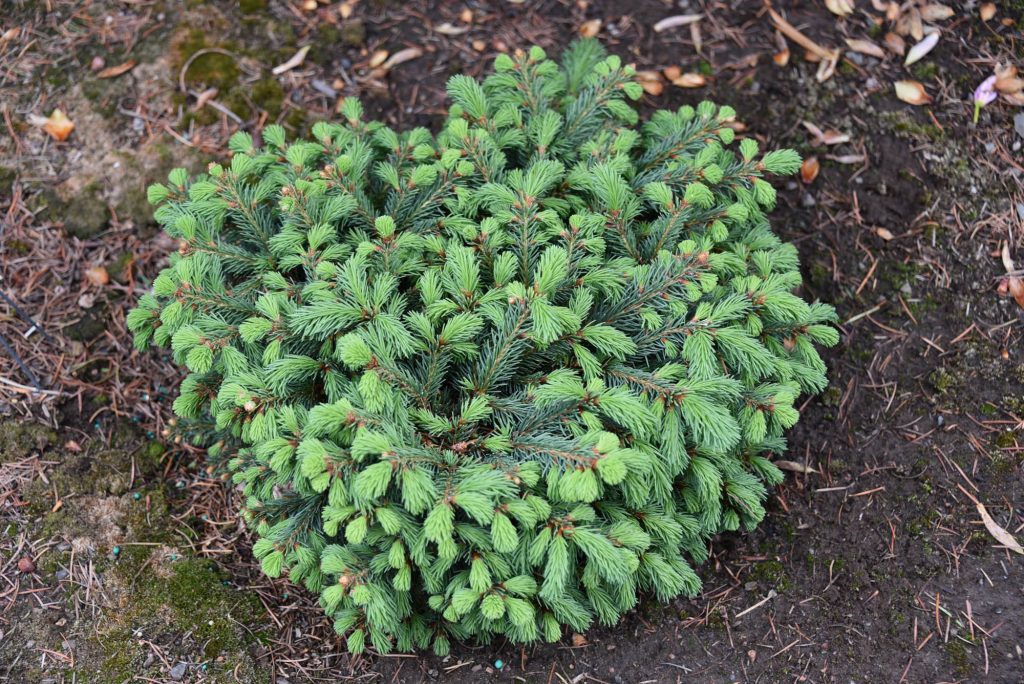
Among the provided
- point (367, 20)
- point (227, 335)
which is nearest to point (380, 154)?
point (227, 335)

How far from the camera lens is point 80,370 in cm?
314

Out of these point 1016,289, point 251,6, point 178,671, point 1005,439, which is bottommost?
point 178,671

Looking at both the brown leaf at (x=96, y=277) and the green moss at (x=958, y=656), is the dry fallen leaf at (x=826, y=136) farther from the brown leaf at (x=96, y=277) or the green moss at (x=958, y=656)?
the brown leaf at (x=96, y=277)

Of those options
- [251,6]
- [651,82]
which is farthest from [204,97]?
Answer: [651,82]

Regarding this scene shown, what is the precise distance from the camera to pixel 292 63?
3.75 metres

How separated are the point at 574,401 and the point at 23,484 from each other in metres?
2.29

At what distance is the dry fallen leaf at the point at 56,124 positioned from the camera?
352cm

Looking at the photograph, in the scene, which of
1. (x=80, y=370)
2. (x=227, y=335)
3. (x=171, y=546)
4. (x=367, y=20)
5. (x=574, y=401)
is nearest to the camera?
(x=574, y=401)

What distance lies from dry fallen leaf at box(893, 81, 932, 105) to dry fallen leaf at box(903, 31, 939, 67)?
13cm

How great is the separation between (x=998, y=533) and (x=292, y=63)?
151 inches

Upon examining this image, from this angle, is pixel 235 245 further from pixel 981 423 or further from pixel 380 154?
pixel 981 423

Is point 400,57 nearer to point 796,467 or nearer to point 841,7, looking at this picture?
point 841,7

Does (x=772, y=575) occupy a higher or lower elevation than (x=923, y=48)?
lower

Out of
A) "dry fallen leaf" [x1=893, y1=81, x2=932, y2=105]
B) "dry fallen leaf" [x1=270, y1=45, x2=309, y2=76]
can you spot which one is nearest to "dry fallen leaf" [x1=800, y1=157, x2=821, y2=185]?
"dry fallen leaf" [x1=893, y1=81, x2=932, y2=105]
